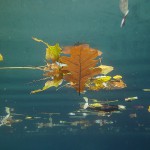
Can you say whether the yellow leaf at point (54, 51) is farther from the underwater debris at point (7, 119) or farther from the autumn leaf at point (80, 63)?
the underwater debris at point (7, 119)

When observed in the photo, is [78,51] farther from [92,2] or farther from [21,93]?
[21,93]

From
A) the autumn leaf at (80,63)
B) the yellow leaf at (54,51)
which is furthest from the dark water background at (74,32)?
the autumn leaf at (80,63)

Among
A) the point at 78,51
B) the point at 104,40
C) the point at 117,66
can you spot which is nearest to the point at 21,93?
the point at 117,66

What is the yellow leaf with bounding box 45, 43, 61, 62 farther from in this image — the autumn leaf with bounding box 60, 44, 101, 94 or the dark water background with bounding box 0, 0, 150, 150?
the dark water background with bounding box 0, 0, 150, 150

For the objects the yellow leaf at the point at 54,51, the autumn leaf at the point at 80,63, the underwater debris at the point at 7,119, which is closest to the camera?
the autumn leaf at the point at 80,63

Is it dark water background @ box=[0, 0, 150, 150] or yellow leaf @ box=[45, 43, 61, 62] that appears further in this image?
dark water background @ box=[0, 0, 150, 150]

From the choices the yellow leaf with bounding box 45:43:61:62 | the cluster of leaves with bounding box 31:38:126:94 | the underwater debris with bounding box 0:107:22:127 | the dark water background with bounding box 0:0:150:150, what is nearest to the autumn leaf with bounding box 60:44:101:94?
the cluster of leaves with bounding box 31:38:126:94

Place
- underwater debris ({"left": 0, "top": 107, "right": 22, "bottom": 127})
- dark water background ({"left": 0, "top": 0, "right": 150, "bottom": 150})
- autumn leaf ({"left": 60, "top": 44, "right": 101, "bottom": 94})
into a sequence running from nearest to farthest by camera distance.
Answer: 1. autumn leaf ({"left": 60, "top": 44, "right": 101, "bottom": 94})
2. underwater debris ({"left": 0, "top": 107, "right": 22, "bottom": 127})
3. dark water background ({"left": 0, "top": 0, "right": 150, "bottom": 150})

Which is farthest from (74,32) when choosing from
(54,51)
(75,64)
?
(75,64)

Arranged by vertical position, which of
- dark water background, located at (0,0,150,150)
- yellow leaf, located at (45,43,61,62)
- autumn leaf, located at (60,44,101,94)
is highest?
dark water background, located at (0,0,150,150)
